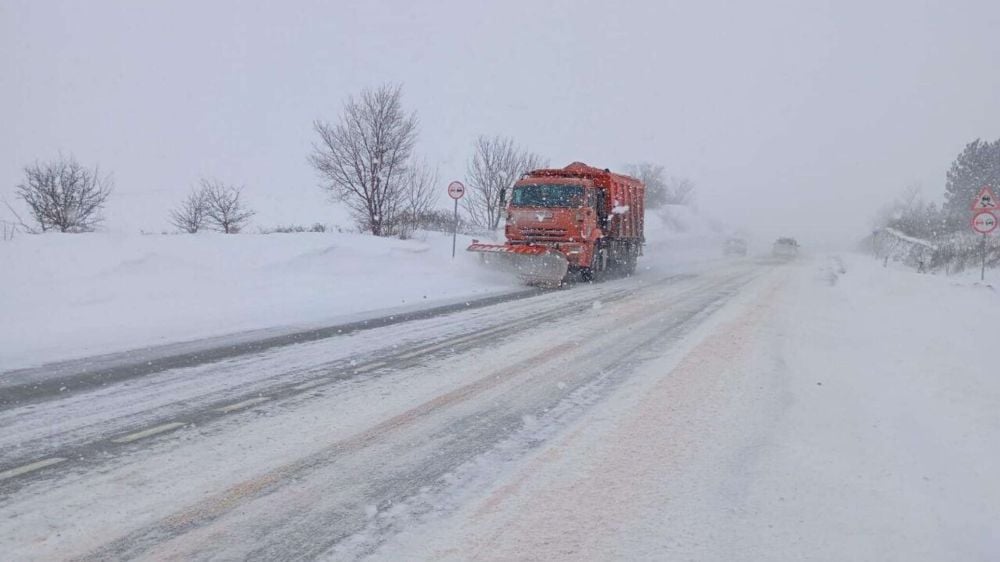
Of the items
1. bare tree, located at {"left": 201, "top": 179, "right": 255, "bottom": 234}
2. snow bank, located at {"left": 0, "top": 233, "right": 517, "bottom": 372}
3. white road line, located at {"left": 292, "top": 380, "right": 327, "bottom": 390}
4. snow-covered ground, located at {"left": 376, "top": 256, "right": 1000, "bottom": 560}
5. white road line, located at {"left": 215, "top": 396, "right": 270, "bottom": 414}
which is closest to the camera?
snow-covered ground, located at {"left": 376, "top": 256, "right": 1000, "bottom": 560}

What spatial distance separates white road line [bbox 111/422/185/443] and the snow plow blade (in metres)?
13.7

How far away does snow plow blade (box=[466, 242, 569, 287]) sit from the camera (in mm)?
18297

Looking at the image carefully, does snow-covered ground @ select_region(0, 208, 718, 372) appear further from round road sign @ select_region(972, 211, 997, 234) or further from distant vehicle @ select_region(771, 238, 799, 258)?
distant vehicle @ select_region(771, 238, 799, 258)

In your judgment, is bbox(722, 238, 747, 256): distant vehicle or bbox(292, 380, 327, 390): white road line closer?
bbox(292, 380, 327, 390): white road line

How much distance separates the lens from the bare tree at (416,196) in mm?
27812

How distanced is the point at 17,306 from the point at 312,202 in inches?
2936

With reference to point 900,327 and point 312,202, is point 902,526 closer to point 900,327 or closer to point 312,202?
point 900,327

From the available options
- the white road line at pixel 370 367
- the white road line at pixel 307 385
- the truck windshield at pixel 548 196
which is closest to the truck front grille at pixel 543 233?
the truck windshield at pixel 548 196

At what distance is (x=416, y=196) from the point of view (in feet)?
97.4

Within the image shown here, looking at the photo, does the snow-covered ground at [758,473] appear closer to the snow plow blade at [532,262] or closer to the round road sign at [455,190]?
the snow plow blade at [532,262]

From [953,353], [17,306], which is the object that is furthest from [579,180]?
[17,306]

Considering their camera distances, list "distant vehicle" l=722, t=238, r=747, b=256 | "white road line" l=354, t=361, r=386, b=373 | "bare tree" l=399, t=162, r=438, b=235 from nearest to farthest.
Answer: "white road line" l=354, t=361, r=386, b=373 < "bare tree" l=399, t=162, r=438, b=235 < "distant vehicle" l=722, t=238, r=747, b=256

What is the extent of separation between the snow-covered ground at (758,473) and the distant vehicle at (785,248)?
36879mm

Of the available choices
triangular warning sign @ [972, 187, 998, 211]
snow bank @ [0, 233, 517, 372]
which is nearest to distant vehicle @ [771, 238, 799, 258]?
triangular warning sign @ [972, 187, 998, 211]
